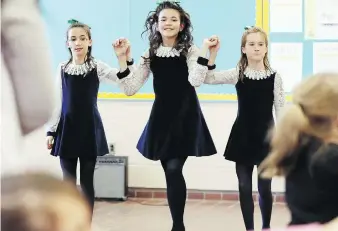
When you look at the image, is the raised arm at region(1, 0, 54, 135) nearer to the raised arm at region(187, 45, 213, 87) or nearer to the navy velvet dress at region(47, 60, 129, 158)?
the raised arm at region(187, 45, 213, 87)

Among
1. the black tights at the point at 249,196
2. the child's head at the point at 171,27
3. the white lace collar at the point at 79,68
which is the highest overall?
the child's head at the point at 171,27

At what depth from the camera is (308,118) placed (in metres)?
1.58

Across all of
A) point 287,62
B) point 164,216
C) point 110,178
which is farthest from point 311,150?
point 110,178

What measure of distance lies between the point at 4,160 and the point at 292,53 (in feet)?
11.0

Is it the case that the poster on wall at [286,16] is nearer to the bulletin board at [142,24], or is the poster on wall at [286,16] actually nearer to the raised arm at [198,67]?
the bulletin board at [142,24]

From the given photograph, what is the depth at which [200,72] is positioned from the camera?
265 cm

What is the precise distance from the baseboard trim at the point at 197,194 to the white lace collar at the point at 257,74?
1347 millimetres

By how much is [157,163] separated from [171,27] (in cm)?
144

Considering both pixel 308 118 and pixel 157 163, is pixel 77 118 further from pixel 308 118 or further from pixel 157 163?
pixel 308 118

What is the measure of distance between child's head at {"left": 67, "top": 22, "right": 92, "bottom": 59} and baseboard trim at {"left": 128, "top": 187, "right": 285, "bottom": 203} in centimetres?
140

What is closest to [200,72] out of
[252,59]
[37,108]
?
[252,59]

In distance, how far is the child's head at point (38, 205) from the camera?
1.84 feet

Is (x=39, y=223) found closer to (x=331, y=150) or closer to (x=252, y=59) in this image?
(x=331, y=150)

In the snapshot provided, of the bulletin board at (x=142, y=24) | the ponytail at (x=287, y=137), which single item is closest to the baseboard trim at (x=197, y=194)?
the bulletin board at (x=142, y=24)
